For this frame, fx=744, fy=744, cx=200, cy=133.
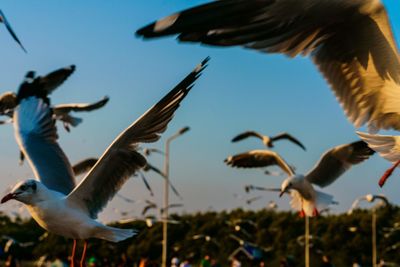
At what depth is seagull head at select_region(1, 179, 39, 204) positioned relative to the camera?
19.8 feet

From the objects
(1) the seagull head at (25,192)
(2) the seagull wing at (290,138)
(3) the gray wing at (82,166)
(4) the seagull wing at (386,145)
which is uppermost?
(1) the seagull head at (25,192)

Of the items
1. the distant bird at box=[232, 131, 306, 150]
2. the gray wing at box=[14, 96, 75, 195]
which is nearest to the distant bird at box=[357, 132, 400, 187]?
the gray wing at box=[14, 96, 75, 195]

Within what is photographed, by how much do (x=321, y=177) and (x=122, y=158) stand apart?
24.5 ft

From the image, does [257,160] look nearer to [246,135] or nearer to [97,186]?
[246,135]

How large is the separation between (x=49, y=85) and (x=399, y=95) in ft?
28.1

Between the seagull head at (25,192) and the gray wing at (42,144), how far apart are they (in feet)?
2.79

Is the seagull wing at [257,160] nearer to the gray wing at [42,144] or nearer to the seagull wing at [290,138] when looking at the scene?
the seagull wing at [290,138]

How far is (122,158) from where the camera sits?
20.4 ft

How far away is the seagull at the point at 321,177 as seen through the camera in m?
12.1

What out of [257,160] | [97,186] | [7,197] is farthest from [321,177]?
[7,197]

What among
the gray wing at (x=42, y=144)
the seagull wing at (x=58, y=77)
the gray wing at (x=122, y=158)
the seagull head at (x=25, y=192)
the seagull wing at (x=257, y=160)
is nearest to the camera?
the gray wing at (x=122, y=158)

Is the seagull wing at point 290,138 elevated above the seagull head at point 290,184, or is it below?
below

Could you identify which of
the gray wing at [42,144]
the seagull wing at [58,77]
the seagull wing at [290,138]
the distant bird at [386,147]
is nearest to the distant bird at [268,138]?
the seagull wing at [290,138]

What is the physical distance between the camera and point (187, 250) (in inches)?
1672
